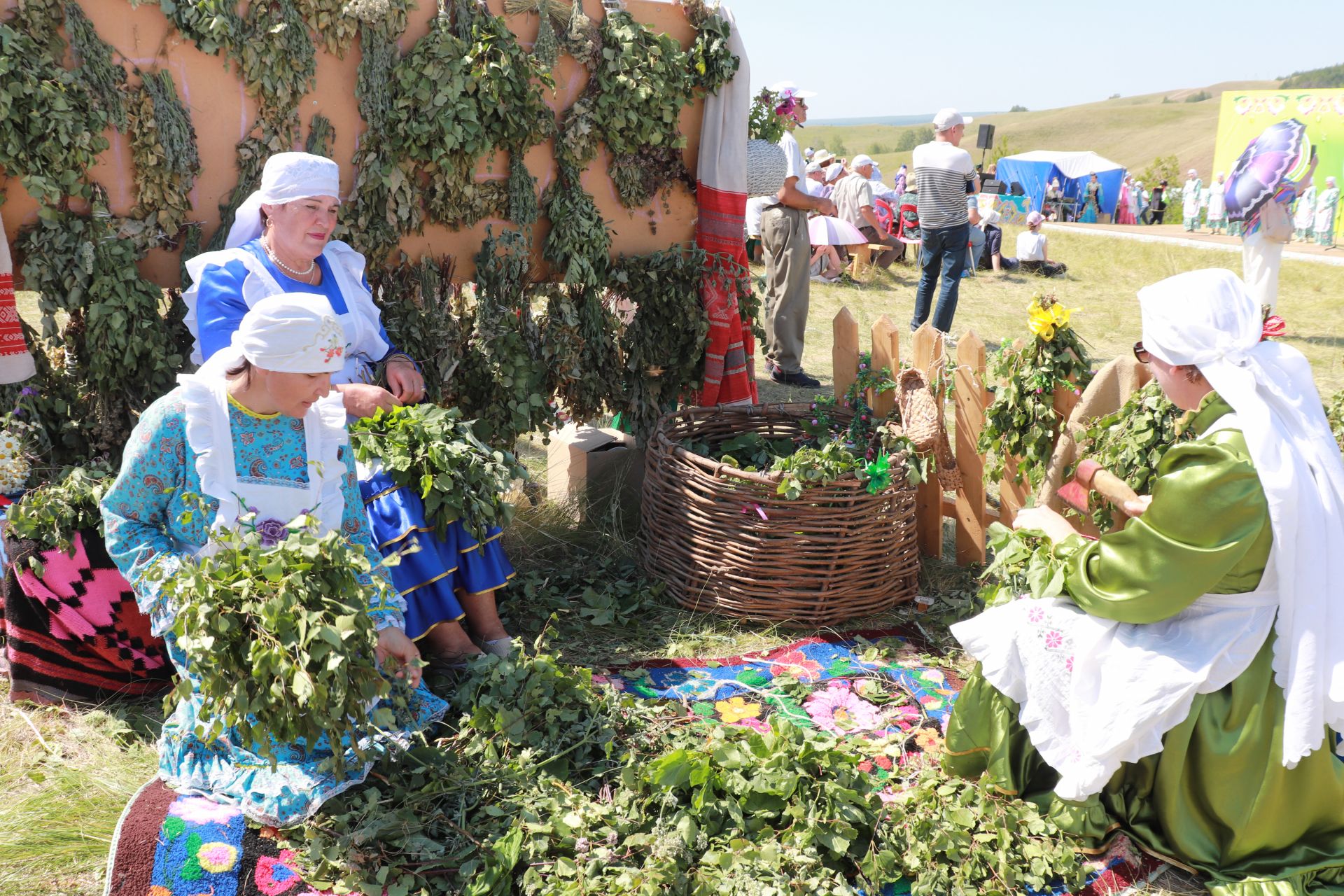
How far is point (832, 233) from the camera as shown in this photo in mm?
12484

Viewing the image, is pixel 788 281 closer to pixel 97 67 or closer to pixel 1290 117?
pixel 97 67

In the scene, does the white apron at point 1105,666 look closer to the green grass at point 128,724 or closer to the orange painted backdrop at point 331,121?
the green grass at point 128,724

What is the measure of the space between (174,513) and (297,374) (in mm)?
558

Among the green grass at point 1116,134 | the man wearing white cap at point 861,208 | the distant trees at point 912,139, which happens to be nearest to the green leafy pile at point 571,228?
the man wearing white cap at point 861,208

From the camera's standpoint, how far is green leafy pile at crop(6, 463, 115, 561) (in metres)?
3.29

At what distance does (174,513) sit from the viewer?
2926 millimetres

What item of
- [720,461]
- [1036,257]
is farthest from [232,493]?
[1036,257]

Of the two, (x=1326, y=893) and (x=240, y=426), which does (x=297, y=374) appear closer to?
(x=240, y=426)

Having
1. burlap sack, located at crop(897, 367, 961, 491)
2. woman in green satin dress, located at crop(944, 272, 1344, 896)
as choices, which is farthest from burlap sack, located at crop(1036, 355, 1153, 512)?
woman in green satin dress, located at crop(944, 272, 1344, 896)

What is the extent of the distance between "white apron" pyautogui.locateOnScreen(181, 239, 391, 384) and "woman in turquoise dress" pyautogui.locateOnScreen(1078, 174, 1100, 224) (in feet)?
85.4

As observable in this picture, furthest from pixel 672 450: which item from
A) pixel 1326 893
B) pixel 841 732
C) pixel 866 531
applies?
pixel 1326 893

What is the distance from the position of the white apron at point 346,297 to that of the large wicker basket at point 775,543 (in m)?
1.26

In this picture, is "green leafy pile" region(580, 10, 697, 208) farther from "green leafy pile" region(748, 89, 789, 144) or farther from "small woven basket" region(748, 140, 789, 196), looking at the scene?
"small woven basket" region(748, 140, 789, 196)

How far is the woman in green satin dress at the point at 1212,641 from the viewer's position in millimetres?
2539
